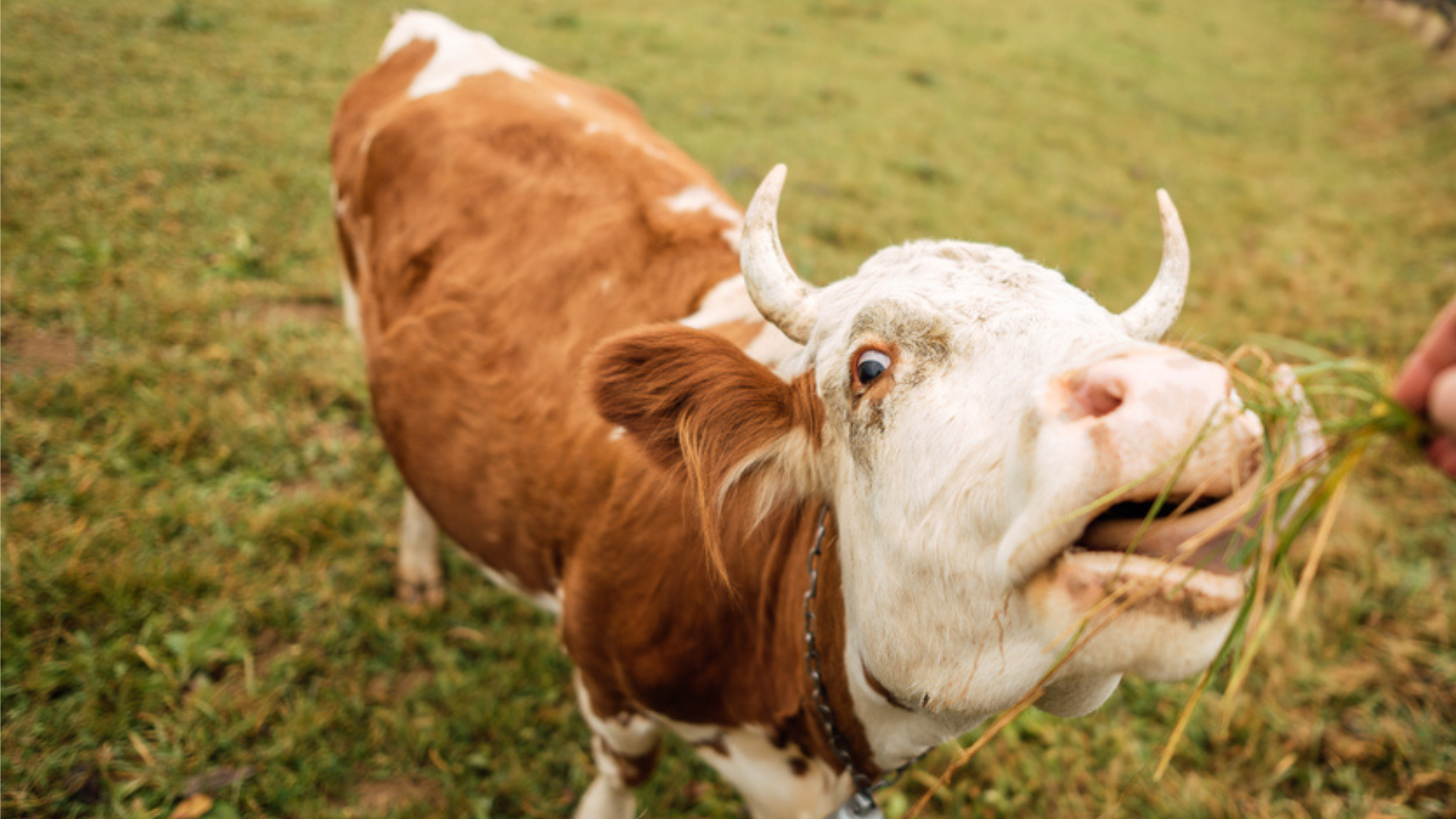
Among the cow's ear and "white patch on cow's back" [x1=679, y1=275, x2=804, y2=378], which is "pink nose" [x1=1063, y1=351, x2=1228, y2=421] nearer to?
the cow's ear

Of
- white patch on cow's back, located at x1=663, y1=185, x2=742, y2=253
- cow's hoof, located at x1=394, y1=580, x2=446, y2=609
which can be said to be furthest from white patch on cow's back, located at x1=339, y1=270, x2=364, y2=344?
white patch on cow's back, located at x1=663, y1=185, x2=742, y2=253

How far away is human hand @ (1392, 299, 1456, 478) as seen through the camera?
91 centimetres

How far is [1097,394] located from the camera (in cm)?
100

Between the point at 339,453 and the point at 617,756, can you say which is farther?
the point at 339,453

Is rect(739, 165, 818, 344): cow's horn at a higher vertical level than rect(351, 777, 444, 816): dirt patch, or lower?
higher

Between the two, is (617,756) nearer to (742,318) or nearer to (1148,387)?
(742,318)

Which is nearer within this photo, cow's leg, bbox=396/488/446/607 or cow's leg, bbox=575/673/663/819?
cow's leg, bbox=575/673/663/819

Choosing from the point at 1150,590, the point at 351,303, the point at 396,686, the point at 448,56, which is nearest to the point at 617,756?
the point at 396,686

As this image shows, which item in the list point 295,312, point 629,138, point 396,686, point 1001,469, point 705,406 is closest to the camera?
point 1001,469

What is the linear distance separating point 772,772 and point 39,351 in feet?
12.3

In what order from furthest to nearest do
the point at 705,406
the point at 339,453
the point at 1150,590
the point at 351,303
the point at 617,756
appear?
the point at 351,303 → the point at 339,453 → the point at 617,756 → the point at 705,406 → the point at 1150,590

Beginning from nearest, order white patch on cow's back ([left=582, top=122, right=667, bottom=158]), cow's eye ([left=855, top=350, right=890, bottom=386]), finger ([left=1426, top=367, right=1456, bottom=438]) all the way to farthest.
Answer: finger ([left=1426, top=367, right=1456, bottom=438]) → cow's eye ([left=855, top=350, right=890, bottom=386]) → white patch on cow's back ([left=582, top=122, right=667, bottom=158])

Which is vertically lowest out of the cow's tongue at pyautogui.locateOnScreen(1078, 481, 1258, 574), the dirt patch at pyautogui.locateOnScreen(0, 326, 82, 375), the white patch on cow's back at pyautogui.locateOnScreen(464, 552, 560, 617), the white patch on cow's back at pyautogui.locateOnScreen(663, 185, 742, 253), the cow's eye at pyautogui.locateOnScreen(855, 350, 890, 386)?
the dirt patch at pyautogui.locateOnScreen(0, 326, 82, 375)

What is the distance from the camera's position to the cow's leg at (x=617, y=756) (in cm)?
218
